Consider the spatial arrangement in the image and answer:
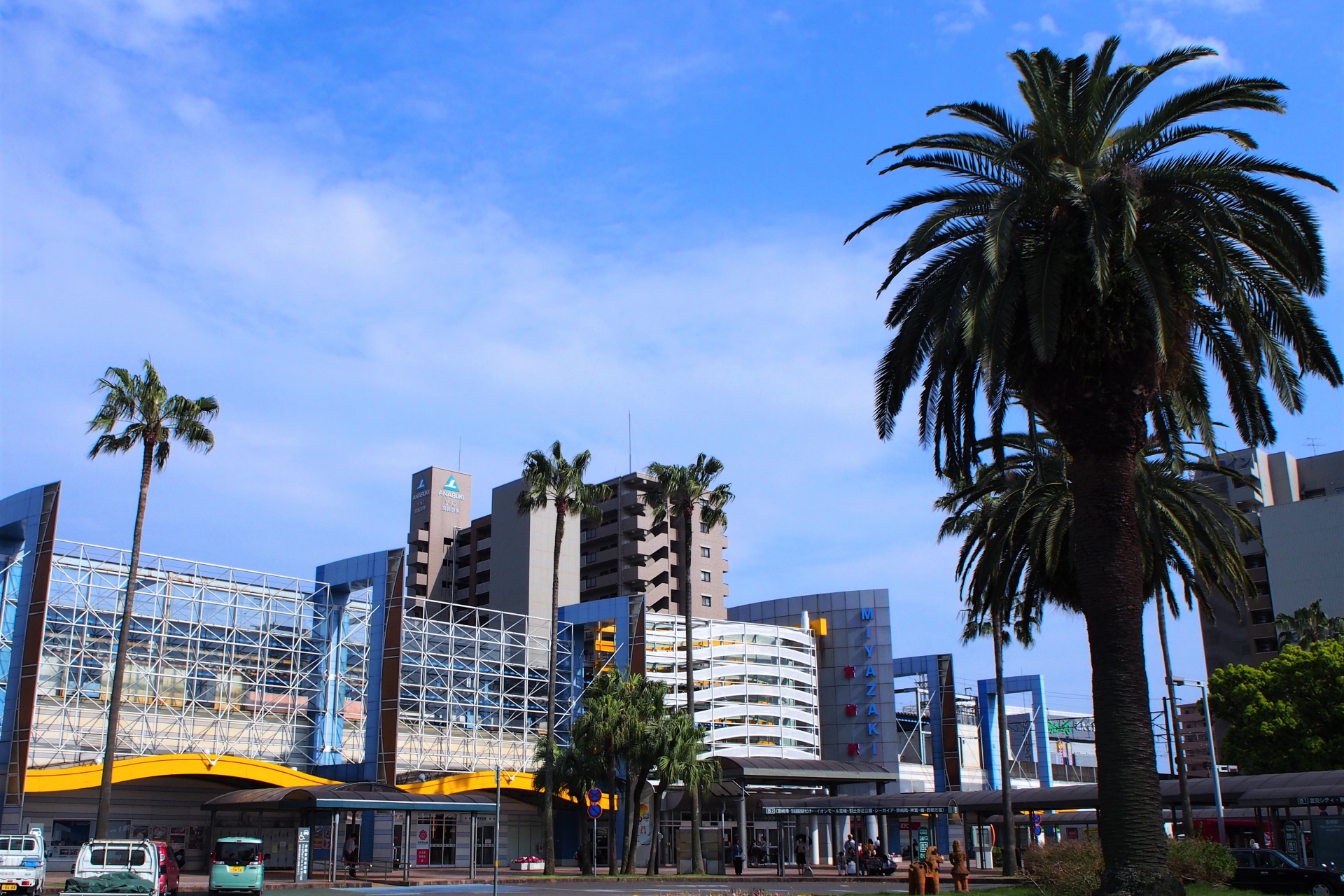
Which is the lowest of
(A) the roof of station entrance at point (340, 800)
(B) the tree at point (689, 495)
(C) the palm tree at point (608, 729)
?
(A) the roof of station entrance at point (340, 800)

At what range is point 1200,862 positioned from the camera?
90.7 feet

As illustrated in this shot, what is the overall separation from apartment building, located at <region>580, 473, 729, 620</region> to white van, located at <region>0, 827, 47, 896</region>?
8476 cm

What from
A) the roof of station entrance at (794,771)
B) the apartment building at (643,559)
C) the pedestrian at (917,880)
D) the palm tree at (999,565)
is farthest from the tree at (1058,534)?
the apartment building at (643,559)

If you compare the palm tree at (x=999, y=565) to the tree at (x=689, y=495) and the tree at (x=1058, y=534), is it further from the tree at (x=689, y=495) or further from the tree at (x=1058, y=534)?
the tree at (x=689, y=495)

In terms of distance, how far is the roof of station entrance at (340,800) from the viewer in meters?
46.9

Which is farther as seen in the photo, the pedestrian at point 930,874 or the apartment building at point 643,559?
the apartment building at point 643,559

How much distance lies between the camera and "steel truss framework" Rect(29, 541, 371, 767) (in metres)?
56.9

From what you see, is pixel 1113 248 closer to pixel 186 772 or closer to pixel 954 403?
pixel 954 403

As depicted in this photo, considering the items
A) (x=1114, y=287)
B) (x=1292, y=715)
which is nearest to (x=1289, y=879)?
(x=1114, y=287)

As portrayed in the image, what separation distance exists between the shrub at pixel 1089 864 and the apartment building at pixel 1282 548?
220 ft

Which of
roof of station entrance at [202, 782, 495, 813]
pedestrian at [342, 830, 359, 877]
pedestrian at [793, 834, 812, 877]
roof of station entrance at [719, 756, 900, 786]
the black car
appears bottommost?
pedestrian at [793, 834, 812, 877]

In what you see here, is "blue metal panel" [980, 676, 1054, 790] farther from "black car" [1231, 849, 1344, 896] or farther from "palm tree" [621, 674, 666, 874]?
"black car" [1231, 849, 1344, 896]

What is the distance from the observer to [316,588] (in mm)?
68375

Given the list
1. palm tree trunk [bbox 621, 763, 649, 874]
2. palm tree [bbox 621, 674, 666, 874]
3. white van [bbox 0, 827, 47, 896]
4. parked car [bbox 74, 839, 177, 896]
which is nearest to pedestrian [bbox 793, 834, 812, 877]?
palm tree trunk [bbox 621, 763, 649, 874]
